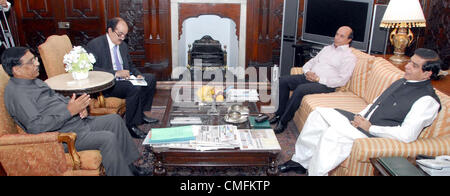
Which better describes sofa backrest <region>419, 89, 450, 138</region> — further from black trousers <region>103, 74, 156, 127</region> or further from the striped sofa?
black trousers <region>103, 74, 156, 127</region>

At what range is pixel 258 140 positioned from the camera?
268cm

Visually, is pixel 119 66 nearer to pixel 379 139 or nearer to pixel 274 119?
pixel 274 119

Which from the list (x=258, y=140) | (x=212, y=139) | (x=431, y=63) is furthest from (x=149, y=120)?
(x=431, y=63)

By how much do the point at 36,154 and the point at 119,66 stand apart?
5.77 feet

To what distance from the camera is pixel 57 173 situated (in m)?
2.28

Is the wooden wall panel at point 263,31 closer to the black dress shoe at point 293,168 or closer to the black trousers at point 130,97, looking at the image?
the black trousers at point 130,97

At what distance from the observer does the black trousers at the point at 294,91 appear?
3.71 m

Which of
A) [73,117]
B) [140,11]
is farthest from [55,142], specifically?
[140,11]

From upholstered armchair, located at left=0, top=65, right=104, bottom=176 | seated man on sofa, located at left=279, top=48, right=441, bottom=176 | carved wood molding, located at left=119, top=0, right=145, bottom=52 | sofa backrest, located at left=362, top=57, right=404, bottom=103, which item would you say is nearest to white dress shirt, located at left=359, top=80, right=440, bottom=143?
seated man on sofa, located at left=279, top=48, right=441, bottom=176

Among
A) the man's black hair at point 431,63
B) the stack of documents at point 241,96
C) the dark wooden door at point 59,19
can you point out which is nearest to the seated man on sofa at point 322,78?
the stack of documents at point 241,96

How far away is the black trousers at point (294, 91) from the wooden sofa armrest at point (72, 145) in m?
2.10

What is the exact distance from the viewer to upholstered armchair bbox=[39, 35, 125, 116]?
10.6 ft

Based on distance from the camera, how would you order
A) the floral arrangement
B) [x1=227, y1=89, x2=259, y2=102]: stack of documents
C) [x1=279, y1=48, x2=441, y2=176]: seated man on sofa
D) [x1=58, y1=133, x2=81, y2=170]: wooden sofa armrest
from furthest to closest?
[x1=227, y1=89, x2=259, y2=102]: stack of documents
the floral arrangement
[x1=279, y1=48, x2=441, y2=176]: seated man on sofa
[x1=58, y1=133, x2=81, y2=170]: wooden sofa armrest

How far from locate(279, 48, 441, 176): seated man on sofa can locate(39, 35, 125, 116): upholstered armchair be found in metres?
1.95
